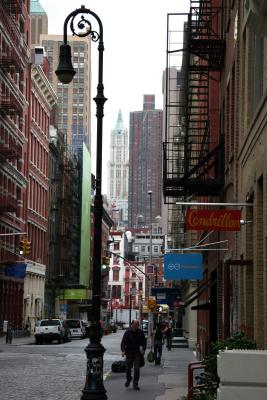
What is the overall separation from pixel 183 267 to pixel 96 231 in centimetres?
1261

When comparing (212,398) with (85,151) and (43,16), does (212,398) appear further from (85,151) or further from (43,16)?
(43,16)

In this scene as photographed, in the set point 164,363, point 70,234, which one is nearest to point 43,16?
point 70,234

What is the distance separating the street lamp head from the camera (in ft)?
46.2

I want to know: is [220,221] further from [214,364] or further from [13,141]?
[13,141]

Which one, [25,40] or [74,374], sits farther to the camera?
[25,40]

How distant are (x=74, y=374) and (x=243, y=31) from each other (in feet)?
43.3

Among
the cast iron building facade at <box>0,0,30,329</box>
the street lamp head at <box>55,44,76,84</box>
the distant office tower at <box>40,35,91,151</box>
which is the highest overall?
the distant office tower at <box>40,35,91,151</box>

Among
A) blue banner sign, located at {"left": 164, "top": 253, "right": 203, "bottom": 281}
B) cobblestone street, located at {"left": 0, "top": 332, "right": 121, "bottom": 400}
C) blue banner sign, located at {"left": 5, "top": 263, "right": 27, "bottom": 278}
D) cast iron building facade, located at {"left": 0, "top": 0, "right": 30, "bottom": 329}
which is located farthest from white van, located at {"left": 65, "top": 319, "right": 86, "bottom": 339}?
blue banner sign, located at {"left": 164, "top": 253, "right": 203, "bottom": 281}

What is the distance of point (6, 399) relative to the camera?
17266 mm

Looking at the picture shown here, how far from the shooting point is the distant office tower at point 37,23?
462 feet

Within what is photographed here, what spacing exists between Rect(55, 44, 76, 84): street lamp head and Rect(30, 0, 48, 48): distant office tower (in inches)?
5061

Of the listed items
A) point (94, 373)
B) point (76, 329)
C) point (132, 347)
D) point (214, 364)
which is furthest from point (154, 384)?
point (76, 329)

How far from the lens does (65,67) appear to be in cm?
1405

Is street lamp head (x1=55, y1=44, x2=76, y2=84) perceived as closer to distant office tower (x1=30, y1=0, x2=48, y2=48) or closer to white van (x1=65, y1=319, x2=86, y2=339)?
white van (x1=65, y1=319, x2=86, y2=339)
